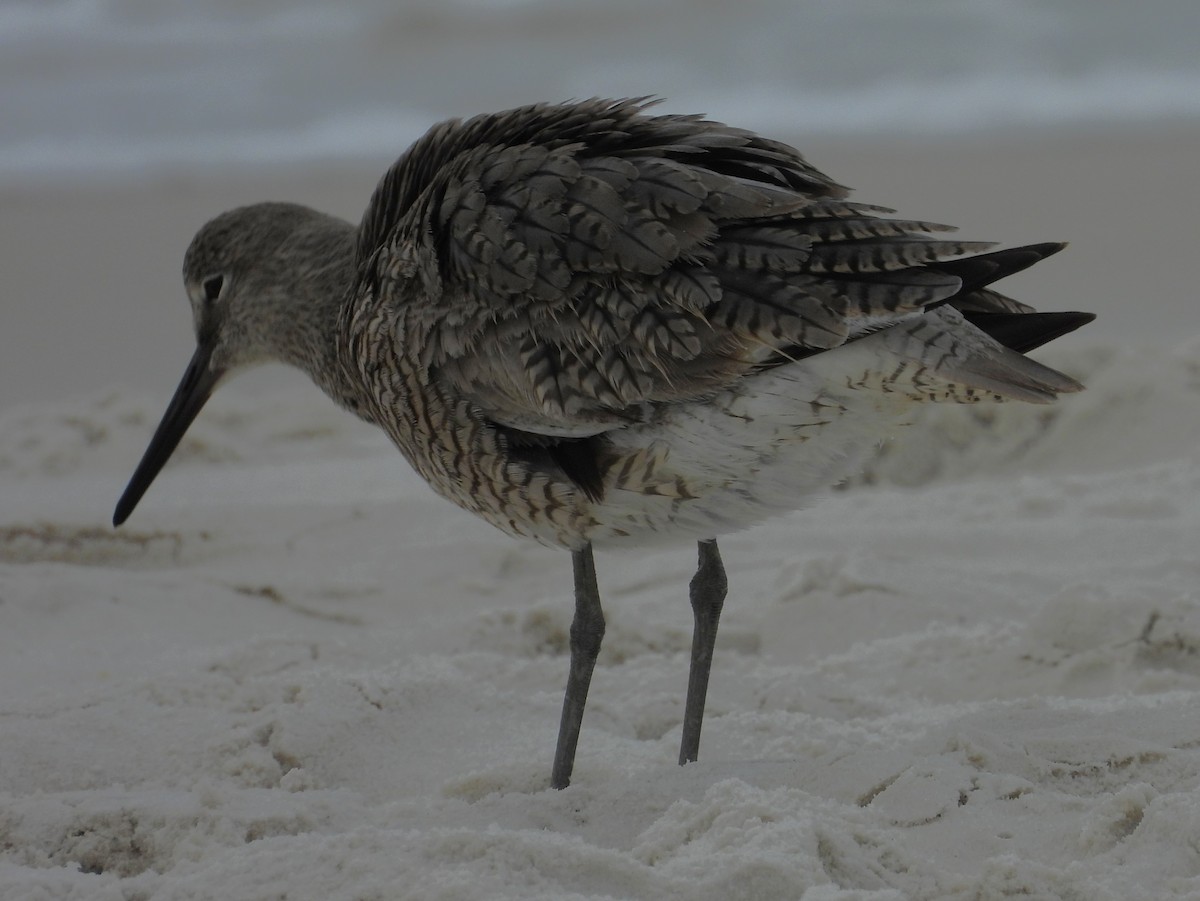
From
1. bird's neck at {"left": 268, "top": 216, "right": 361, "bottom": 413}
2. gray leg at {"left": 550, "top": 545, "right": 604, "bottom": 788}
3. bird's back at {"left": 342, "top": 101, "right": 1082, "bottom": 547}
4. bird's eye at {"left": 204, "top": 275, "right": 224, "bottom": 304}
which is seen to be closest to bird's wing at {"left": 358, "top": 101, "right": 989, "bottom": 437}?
bird's back at {"left": 342, "top": 101, "right": 1082, "bottom": 547}

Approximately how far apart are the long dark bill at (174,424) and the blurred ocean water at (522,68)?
8287mm

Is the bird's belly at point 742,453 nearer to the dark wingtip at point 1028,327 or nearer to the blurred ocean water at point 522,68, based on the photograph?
the dark wingtip at point 1028,327

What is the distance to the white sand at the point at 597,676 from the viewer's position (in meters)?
2.62

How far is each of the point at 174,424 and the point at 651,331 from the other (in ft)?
6.79

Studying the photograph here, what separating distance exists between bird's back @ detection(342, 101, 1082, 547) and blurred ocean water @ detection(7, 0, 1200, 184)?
30.5ft

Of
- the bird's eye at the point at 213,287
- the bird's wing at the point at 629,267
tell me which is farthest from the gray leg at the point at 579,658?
the bird's eye at the point at 213,287

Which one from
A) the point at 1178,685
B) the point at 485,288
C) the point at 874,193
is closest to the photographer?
the point at 485,288


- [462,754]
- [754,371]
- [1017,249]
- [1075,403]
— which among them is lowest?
[462,754]

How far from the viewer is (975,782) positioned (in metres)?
3.01

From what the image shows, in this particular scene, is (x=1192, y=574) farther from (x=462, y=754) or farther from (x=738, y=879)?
(x=738, y=879)

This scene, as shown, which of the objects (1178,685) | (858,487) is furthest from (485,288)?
(858,487)

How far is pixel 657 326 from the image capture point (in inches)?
121

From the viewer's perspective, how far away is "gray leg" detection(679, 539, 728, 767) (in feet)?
11.3

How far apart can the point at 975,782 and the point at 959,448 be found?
3.41 meters
